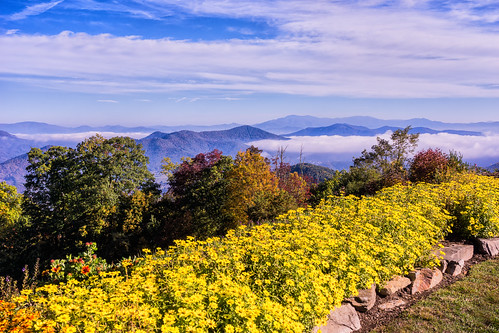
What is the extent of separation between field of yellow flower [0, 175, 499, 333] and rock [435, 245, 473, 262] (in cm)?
39

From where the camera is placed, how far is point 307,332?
3.88m

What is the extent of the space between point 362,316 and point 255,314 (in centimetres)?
297

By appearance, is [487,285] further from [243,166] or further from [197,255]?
[243,166]

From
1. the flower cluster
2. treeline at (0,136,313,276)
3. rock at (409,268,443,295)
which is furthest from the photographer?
treeline at (0,136,313,276)

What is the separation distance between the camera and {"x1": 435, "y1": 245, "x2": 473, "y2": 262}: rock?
22.9 feet

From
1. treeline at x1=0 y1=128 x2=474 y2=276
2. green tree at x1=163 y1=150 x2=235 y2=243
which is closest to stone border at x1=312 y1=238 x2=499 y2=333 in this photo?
treeline at x1=0 y1=128 x2=474 y2=276

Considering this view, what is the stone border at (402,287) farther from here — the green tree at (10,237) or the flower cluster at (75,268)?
the green tree at (10,237)

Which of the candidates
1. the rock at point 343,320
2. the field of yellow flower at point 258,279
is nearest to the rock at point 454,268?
the field of yellow flower at point 258,279

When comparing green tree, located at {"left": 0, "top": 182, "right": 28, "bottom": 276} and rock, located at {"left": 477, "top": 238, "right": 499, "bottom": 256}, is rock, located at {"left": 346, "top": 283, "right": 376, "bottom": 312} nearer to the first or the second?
rock, located at {"left": 477, "top": 238, "right": 499, "bottom": 256}

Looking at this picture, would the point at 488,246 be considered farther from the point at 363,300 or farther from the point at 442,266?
the point at 363,300

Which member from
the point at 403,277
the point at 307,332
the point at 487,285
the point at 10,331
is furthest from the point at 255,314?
the point at 487,285

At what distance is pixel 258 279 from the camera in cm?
450

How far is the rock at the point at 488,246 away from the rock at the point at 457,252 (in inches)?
16.0

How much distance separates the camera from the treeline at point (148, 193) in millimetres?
15330
